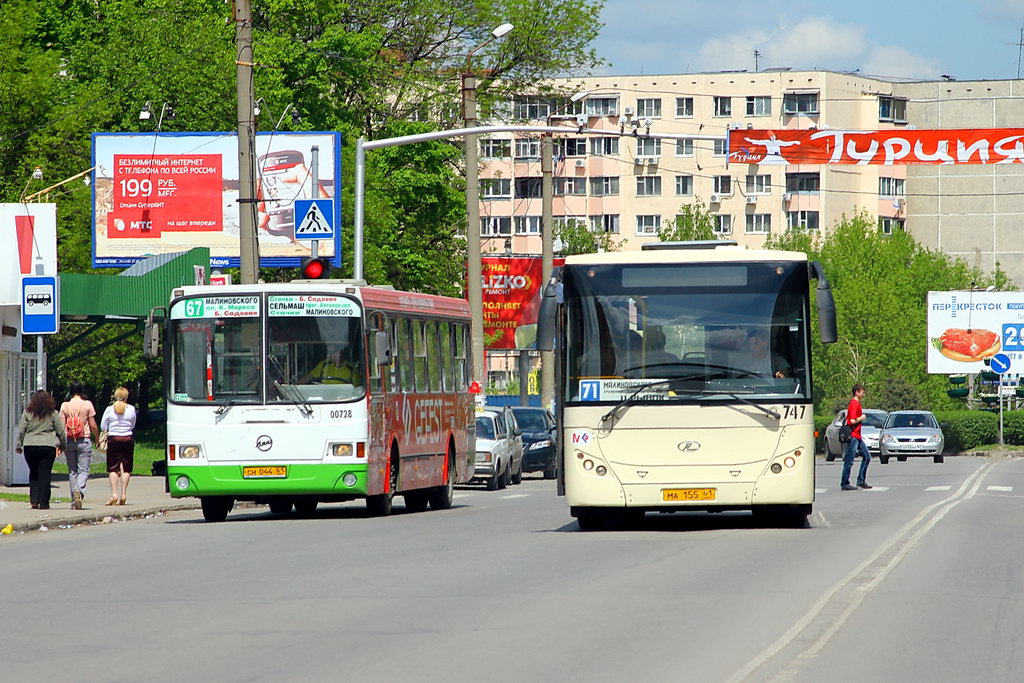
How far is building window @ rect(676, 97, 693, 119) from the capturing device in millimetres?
117812

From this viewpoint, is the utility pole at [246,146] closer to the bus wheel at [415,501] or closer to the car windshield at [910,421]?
the bus wheel at [415,501]

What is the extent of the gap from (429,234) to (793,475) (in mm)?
41731

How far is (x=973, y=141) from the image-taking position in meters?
34.6

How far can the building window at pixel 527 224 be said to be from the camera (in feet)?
393

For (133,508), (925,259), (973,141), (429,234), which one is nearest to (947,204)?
(925,259)

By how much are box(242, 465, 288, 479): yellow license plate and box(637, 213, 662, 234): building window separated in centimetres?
9753

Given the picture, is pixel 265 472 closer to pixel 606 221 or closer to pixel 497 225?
pixel 606 221

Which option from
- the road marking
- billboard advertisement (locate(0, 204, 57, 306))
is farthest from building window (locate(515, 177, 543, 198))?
the road marking

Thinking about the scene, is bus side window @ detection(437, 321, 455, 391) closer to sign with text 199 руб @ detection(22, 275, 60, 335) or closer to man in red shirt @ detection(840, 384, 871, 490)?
sign with text 199 руб @ detection(22, 275, 60, 335)

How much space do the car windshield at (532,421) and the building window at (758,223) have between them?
239 ft

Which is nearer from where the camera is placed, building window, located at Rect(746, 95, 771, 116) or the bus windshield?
the bus windshield

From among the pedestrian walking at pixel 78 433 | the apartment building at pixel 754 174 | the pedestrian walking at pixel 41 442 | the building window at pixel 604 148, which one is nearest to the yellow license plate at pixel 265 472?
the pedestrian walking at pixel 41 442

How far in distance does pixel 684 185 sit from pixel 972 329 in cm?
4125

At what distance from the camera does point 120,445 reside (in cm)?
2675
